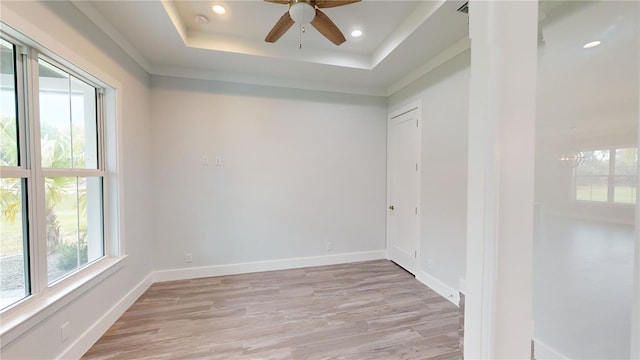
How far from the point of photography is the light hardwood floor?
6.35ft

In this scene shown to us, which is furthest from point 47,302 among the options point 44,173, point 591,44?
point 591,44

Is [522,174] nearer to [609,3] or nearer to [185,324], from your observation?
[609,3]

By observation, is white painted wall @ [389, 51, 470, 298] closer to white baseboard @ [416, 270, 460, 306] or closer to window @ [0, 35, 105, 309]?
white baseboard @ [416, 270, 460, 306]

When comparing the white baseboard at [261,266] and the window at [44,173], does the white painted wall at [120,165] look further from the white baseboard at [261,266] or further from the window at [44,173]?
the white baseboard at [261,266]

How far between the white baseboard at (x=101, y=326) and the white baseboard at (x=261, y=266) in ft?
1.17

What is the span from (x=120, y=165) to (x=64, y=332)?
1.39 metres

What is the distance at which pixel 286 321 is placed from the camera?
2311mm

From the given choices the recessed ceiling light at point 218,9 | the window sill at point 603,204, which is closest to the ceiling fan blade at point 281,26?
the recessed ceiling light at point 218,9

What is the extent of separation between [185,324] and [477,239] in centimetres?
264

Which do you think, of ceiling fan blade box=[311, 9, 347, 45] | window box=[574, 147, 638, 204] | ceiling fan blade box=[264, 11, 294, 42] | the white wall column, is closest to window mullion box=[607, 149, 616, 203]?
window box=[574, 147, 638, 204]

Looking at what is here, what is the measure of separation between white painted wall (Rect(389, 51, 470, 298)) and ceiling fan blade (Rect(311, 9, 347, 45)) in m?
1.30

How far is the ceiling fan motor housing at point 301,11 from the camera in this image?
6.01ft

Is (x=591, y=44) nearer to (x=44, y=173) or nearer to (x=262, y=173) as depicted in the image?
(x=262, y=173)

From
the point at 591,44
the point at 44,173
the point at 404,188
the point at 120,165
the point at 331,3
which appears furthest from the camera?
the point at 404,188
